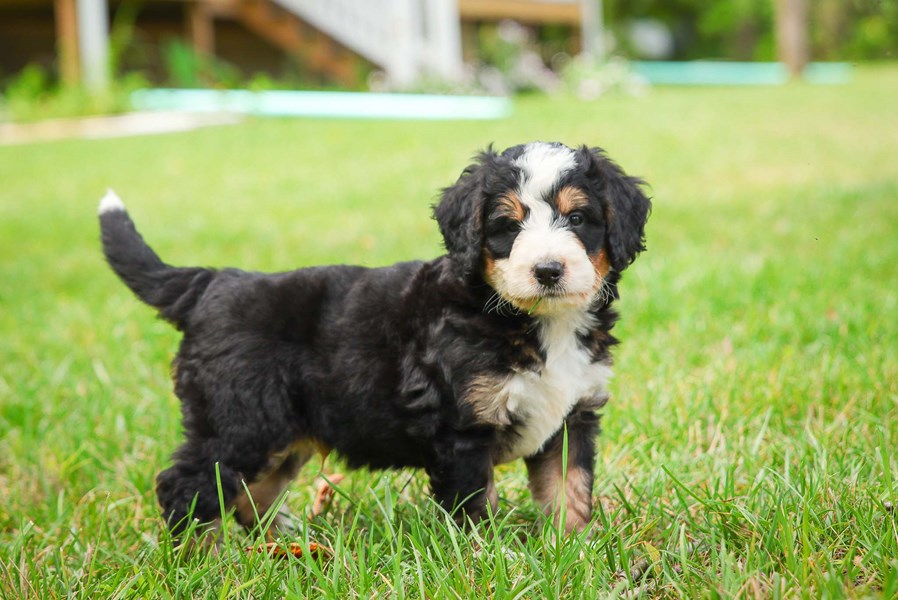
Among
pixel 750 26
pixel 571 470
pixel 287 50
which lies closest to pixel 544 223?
pixel 571 470

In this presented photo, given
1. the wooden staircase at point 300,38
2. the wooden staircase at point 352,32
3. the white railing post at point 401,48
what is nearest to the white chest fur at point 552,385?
the white railing post at point 401,48

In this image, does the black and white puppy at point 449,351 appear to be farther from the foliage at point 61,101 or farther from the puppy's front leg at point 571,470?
the foliage at point 61,101

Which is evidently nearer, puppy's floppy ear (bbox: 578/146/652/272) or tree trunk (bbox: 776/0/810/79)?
puppy's floppy ear (bbox: 578/146/652/272)

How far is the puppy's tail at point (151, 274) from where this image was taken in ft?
10.4

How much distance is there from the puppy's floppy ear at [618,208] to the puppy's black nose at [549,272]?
1.05 ft

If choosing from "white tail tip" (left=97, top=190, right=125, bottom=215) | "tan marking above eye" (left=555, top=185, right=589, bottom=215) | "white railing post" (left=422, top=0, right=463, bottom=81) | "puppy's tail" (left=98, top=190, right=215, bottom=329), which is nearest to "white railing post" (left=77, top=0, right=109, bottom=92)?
"white railing post" (left=422, top=0, right=463, bottom=81)

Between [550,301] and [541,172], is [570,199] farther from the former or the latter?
[550,301]

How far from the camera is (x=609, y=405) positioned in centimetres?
384

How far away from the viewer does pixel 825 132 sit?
1330cm

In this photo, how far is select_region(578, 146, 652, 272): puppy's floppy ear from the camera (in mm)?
2863

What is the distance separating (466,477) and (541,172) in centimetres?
89

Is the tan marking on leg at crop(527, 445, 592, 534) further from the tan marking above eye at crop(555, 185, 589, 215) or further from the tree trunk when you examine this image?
the tree trunk

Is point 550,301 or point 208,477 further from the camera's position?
point 208,477

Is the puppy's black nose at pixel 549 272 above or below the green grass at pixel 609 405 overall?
above
